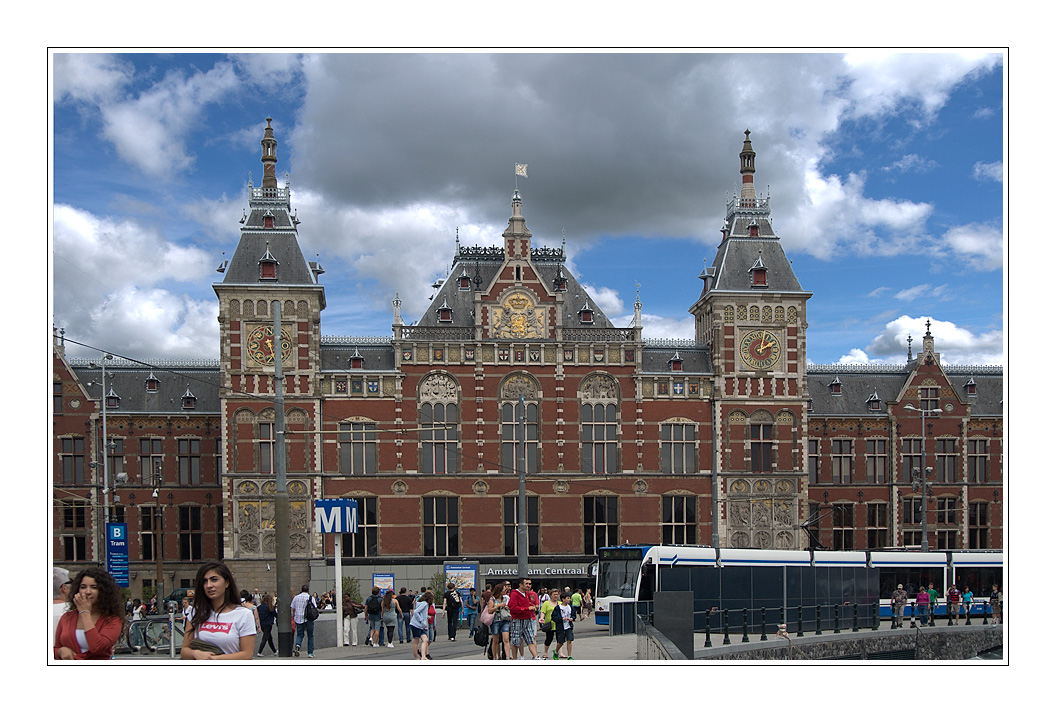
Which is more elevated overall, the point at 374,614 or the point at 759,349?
the point at 759,349

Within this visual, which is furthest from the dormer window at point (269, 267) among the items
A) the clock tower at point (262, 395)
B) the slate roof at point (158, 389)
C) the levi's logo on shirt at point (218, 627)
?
the levi's logo on shirt at point (218, 627)

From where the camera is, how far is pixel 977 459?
47969mm

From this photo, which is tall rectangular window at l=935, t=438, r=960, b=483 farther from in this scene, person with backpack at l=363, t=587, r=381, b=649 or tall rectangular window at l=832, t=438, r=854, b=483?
person with backpack at l=363, t=587, r=381, b=649

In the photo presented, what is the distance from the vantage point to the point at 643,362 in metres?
45.0

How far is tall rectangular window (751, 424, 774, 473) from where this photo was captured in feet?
145

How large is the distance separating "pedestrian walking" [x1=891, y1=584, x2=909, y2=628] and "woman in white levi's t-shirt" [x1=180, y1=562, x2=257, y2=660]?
956 inches

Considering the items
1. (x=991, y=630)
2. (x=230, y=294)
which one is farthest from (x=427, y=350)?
(x=991, y=630)

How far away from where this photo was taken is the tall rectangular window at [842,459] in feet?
156

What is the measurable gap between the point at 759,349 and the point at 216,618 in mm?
37234

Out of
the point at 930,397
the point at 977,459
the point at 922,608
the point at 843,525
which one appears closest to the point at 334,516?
the point at 922,608

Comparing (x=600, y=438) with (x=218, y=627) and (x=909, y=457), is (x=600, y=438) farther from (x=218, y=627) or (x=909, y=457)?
(x=218, y=627)

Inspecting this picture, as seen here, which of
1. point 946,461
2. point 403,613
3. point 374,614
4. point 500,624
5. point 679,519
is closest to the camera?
point 500,624

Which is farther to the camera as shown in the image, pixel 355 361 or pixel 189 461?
pixel 189 461

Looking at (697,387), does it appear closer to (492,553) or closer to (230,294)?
(492,553)
